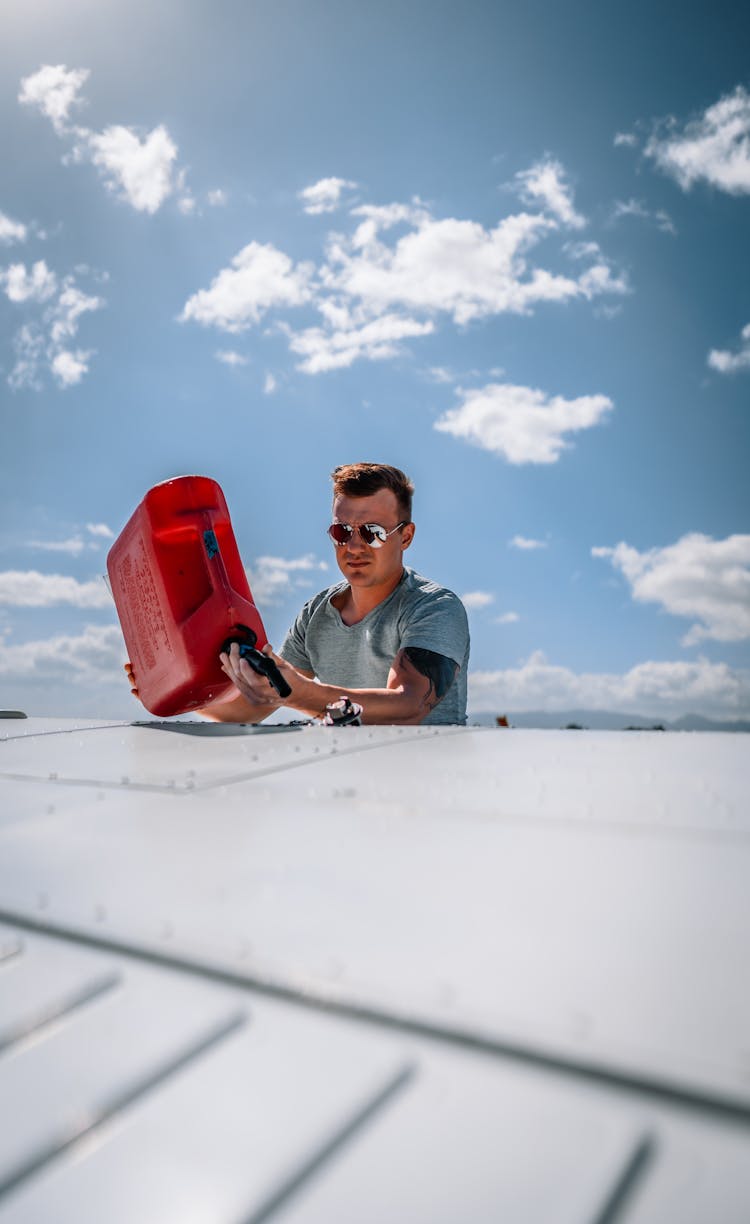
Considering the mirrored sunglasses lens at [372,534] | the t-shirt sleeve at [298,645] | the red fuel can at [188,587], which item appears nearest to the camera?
the red fuel can at [188,587]

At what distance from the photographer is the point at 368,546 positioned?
2.84 m

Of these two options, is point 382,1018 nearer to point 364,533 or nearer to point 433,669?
point 433,669

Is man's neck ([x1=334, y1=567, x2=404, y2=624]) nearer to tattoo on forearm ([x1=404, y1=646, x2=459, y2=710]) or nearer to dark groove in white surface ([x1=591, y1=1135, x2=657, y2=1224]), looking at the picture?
tattoo on forearm ([x1=404, y1=646, x2=459, y2=710])

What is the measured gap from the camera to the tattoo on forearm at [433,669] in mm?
2502

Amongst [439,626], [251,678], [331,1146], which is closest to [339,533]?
[439,626]

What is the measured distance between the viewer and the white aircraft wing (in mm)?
396

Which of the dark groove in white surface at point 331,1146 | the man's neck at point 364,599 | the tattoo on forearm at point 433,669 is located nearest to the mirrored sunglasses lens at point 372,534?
the man's neck at point 364,599

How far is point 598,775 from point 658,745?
0.41 metres

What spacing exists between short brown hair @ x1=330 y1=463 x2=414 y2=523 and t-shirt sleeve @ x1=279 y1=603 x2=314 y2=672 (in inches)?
21.4

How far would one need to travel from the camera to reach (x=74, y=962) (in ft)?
1.99

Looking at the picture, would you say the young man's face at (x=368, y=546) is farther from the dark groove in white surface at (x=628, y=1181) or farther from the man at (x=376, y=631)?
the dark groove in white surface at (x=628, y=1181)

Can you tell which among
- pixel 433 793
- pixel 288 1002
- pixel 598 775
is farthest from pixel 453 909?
pixel 598 775

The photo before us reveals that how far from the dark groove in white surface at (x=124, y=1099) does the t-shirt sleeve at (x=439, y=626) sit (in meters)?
2.07

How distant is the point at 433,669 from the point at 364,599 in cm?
55
